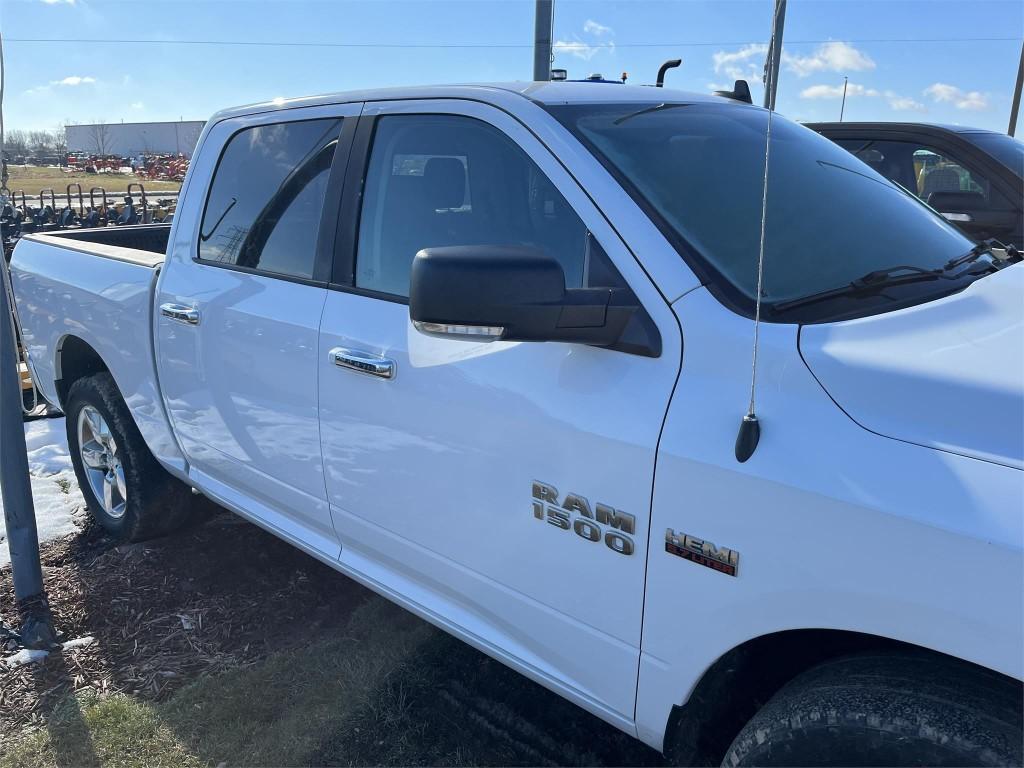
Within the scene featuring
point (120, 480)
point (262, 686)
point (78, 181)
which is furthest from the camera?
point (78, 181)

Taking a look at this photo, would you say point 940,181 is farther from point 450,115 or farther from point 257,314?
point 257,314

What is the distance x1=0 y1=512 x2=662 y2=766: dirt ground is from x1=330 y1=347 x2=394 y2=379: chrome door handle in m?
1.18

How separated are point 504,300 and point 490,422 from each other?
419mm

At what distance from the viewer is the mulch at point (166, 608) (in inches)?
120

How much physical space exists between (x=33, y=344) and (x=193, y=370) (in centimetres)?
185

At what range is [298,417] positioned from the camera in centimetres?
264

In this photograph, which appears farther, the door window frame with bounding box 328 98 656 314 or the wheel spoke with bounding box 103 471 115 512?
the wheel spoke with bounding box 103 471 115 512

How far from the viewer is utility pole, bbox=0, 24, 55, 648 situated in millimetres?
3244

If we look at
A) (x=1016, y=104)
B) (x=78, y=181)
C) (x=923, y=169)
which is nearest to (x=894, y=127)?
(x=923, y=169)

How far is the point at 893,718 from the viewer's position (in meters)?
1.44

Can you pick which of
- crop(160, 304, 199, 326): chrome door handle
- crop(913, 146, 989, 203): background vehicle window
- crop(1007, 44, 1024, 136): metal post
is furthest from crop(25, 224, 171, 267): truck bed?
crop(1007, 44, 1024, 136): metal post

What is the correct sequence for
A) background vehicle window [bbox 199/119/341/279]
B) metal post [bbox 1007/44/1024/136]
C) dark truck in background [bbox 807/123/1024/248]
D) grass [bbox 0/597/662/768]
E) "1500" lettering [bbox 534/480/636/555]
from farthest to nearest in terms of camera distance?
metal post [bbox 1007/44/1024/136]
dark truck in background [bbox 807/123/1024/248]
background vehicle window [bbox 199/119/341/279]
grass [bbox 0/597/662/768]
"1500" lettering [bbox 534/480/636/555]

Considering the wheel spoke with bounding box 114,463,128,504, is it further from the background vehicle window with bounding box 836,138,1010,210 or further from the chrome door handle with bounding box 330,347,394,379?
the background vehicle window with bounding box 836,138,1010,210

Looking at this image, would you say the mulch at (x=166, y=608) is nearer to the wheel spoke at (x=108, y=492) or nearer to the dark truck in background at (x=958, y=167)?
the wheel spoke at (x=108, y=492)
